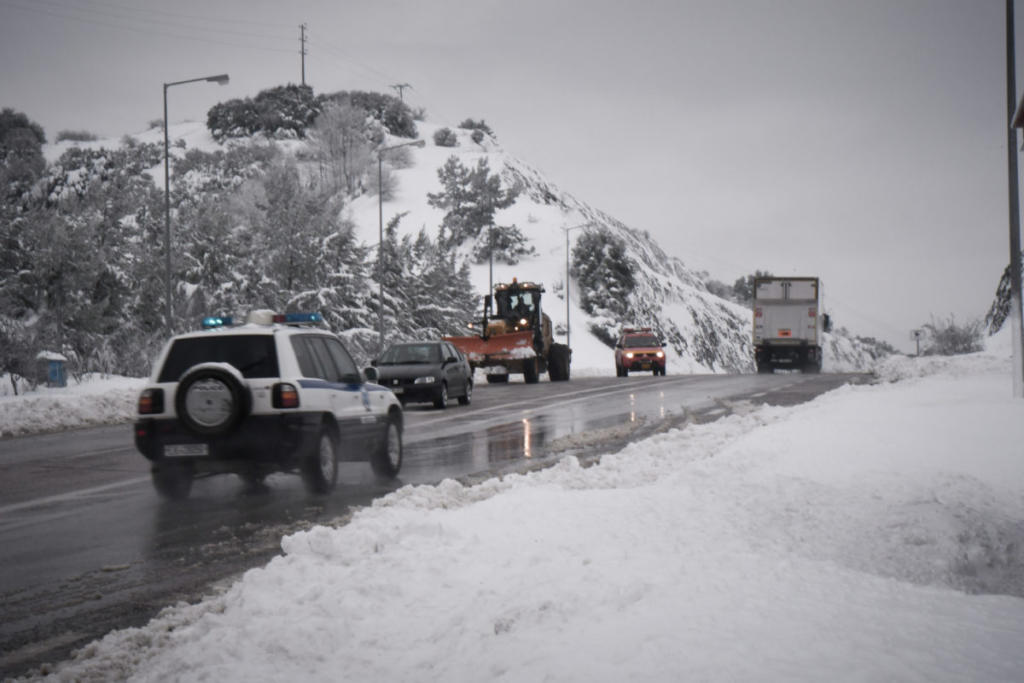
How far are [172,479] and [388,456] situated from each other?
2.41 m

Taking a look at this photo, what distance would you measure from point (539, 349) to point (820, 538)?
28.0 meters

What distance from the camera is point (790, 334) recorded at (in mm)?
42219

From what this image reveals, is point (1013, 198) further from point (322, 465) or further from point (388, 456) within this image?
point (322, 465)

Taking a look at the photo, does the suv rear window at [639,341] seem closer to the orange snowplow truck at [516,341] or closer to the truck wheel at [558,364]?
the orange snowplow truck at [516,341]

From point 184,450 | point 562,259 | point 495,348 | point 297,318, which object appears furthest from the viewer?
point 562,259

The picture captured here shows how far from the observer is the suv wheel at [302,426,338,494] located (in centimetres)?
888

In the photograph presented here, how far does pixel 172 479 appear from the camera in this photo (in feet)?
31.4

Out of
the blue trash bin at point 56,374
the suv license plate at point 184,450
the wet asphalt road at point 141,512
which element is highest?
the blue trash bin at point 56,374

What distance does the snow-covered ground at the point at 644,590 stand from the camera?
357 cm

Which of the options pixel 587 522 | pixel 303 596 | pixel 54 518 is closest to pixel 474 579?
pixel 303 596

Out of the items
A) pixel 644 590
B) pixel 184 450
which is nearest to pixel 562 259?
pixel 184 450

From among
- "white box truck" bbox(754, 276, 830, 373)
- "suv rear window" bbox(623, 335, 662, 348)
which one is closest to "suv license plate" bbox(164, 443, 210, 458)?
"suv rear window" bbox(623, 335, 662, 348)

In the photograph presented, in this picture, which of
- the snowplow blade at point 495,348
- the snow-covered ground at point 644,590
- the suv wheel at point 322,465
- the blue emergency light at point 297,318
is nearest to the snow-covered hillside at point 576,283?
the snowplow blade at point 495,348

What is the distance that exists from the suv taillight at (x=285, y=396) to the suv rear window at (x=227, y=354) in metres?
0.23
